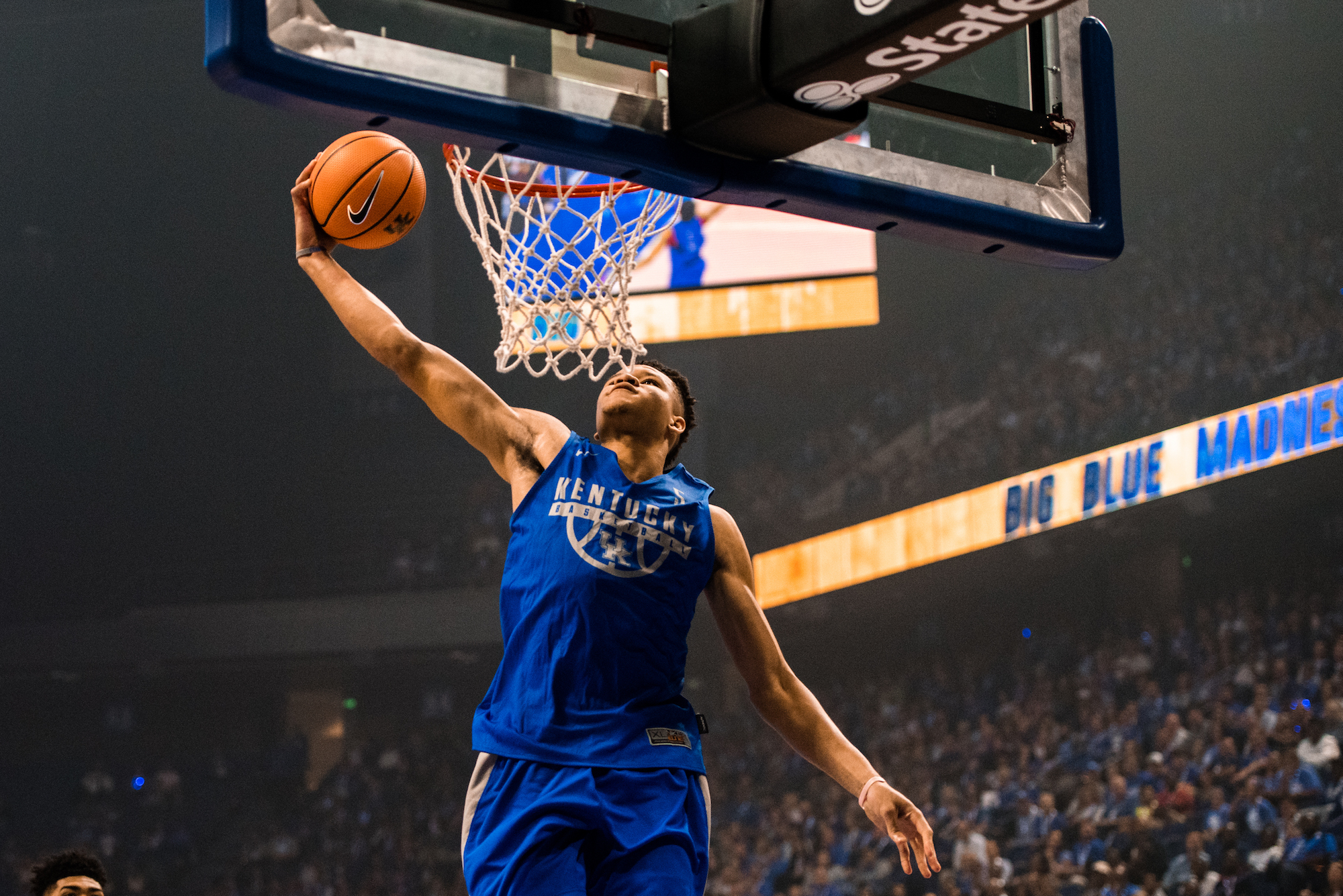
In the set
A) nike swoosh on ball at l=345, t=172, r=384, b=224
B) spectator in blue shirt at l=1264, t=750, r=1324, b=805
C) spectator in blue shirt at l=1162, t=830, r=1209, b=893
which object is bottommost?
spectator in blue shirt at l=1162, t=830, r=1209, b=893

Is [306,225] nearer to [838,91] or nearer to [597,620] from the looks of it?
[597,620]

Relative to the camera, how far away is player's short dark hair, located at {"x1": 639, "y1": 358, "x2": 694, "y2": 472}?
3.00 metres

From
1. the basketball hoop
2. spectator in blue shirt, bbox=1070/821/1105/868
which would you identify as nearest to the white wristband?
the basketball hoop

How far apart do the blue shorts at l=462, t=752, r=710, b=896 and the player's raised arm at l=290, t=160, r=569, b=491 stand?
0.62 m

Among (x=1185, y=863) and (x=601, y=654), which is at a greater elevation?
(x=601, y=654)

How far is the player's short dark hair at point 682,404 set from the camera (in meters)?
3.00

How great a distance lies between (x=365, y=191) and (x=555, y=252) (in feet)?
2.55

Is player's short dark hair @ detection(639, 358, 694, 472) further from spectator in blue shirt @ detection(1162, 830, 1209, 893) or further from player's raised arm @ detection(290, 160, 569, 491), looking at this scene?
spectator in blue shirt @ detection(1162, 830, 1209, 893)

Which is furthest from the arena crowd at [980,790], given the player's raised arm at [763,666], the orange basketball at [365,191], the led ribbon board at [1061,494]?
the orange basketball at [365,191]

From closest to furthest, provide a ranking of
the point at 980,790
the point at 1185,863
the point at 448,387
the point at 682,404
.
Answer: the point at 448,387 → the point at 682,404 → the point at 1185,863 → the point at 980,790

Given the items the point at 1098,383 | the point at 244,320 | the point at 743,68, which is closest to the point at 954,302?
the point at 1098,383

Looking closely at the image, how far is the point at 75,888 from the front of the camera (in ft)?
14.5

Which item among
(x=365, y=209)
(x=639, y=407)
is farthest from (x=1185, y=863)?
(x=365, y=209)

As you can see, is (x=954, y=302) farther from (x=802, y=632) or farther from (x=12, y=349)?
(x=12, y=349)
